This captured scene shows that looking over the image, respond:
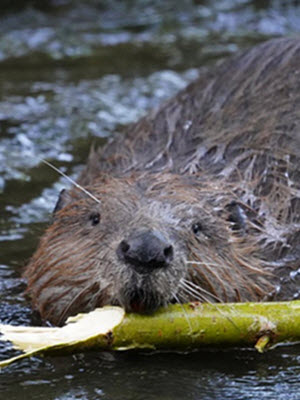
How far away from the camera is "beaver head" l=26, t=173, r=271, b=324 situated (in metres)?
3.44

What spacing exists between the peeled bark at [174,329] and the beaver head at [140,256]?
0.07 meters

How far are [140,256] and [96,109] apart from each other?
3817mm

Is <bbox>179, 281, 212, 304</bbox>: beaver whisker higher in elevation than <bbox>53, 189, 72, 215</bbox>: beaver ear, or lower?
lower

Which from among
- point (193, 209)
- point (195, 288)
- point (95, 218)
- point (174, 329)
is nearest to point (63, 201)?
point (95, 218)

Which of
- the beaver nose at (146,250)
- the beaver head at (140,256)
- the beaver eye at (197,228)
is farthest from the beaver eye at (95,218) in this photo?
the beaver nose at (146,250)

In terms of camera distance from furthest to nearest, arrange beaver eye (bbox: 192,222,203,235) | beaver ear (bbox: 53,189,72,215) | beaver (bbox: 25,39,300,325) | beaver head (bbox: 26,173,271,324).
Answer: beaver ear (bbox: 53,189,72,215)
beaver eye (bbox: 192,222,203,235)
beaver (bbox: 25,39,300,325)
beaver head (bbox: 26,173,271,324)

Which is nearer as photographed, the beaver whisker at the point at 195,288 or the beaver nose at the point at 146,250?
the beaver nose at the point at 146,250

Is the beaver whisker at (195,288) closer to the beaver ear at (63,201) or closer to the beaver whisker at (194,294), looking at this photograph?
the beaver whisker at (194,294)

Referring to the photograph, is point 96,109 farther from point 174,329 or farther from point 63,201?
point 174,329

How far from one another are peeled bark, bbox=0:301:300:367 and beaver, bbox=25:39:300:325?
7cm

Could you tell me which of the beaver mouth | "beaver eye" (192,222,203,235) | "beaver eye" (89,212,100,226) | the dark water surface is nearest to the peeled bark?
the beaver mouth

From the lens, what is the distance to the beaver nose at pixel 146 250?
3326 mm

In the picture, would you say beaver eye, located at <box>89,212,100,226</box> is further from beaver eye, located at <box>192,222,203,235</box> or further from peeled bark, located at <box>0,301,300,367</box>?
peeled bark, located at <box>0,301,300,367</box>

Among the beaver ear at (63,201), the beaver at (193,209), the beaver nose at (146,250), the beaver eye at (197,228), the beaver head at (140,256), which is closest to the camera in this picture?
the beaver nose at (146,250)
